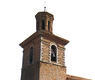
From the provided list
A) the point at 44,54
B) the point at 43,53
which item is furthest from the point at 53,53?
the point at 43,53

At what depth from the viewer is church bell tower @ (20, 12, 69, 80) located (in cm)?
1933

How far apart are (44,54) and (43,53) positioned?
15 centimetres

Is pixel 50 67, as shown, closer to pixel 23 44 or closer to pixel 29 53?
pixel 29 53

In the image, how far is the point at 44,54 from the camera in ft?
65.0

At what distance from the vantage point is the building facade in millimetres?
19342

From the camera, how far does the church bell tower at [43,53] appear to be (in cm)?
1933

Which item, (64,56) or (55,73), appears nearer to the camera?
(55,73)

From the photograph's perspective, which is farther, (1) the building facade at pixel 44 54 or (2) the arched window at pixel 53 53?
(2) the arched window at pixel 53 53

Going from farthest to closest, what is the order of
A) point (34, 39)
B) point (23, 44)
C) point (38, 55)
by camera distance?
point (23, 44), point (34, 39), point (38, 55)

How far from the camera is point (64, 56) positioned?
2145 centimetres

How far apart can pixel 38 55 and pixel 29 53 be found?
2122mm

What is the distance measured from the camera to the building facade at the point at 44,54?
19342 millimetres

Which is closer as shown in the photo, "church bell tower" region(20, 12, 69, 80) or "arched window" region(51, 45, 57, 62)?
"church bell tower" region(20, 12, 69, 80)

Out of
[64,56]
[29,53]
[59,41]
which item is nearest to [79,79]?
[64,56]
